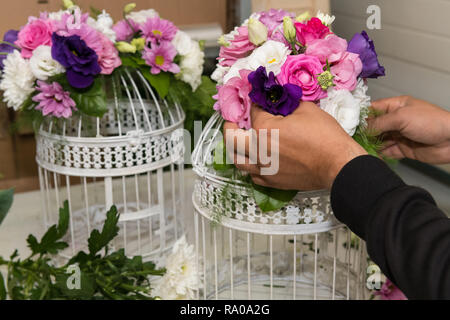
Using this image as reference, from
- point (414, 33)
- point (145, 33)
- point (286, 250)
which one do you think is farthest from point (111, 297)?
point (414, 33)

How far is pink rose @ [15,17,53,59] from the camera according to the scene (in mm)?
957

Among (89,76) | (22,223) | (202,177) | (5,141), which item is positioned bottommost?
(22,223)

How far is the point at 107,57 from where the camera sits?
0.97 metres

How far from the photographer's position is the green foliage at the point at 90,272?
863 millimetres

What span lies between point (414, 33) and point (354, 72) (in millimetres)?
350

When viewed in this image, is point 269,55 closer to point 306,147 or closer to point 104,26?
point 306,147

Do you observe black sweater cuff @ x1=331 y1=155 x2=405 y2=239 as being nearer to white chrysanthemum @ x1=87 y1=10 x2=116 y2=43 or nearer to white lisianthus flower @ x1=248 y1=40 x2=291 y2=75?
white lisianthus flower @ x1=248 y1=40 x2=291 y2=75

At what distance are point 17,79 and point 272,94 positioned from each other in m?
0.54

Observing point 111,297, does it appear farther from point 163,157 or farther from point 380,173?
point 380,173

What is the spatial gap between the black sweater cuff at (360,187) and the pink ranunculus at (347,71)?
16 cm

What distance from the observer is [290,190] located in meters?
0.71

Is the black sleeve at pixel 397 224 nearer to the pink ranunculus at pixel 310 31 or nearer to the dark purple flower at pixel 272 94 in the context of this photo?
the dark purple flower at pixel 272 94

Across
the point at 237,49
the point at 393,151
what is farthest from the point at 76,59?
the point at 393,151

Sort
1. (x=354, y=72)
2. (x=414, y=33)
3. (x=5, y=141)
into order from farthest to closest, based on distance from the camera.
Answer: (x=5, y=141) → (x=414, y=33) → (x=354, y=72)
